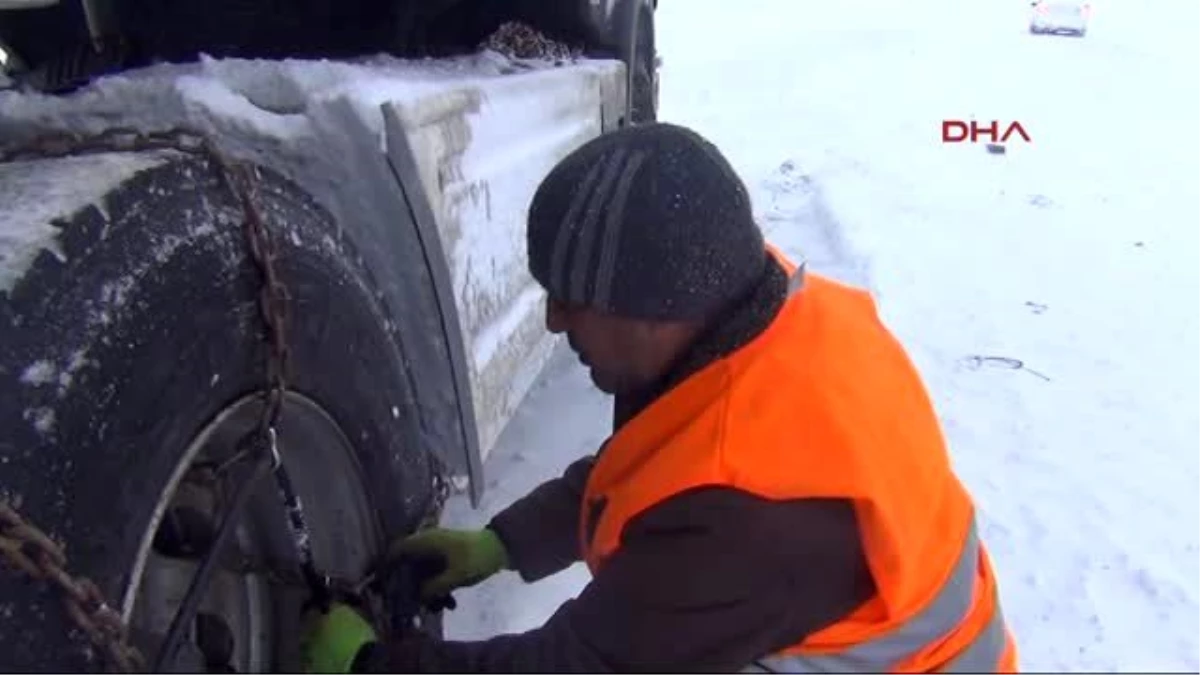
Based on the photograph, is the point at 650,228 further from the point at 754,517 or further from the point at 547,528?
the point at 547,528

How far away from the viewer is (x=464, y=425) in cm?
246

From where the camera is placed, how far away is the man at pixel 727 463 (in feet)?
5.04

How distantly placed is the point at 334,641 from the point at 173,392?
19.4 inches

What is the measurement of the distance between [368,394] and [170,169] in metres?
0.53

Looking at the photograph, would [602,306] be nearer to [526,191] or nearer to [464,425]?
[464,425]

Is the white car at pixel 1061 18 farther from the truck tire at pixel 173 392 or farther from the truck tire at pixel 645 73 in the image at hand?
the truck tire at pixel 173 392

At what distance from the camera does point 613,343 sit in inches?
68.4

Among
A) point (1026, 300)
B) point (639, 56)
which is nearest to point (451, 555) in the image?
point (639, 56)

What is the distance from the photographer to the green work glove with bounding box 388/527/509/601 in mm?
2303

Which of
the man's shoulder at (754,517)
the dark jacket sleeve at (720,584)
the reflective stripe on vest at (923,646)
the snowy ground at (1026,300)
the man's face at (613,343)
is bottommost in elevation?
the snowy ground at (1026,300)

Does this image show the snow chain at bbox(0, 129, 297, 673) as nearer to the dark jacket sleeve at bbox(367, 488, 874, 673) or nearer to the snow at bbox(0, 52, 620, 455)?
the snow at bbox(0, 52, 620, 455)

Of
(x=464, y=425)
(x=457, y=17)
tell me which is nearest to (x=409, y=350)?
(x=464, y=425)

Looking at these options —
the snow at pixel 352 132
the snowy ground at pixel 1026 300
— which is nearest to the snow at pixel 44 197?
the snow at pixel 352 132

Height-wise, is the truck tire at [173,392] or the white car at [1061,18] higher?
the truck tire at [173,392]
